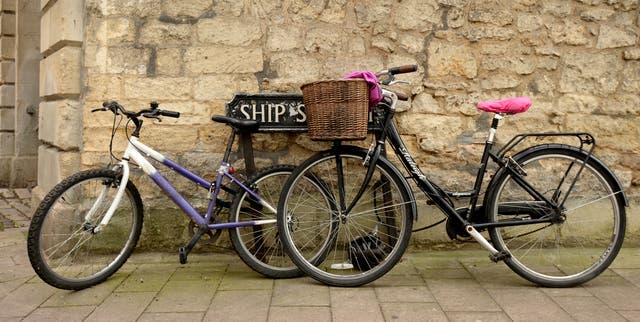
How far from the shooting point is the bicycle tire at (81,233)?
11.6ft

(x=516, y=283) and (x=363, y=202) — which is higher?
(x=363, y=202)

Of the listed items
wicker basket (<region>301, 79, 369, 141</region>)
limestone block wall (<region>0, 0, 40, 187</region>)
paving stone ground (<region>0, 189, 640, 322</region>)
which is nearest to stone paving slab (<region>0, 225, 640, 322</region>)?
paving stone ground (<region>0, 189, 640, 322</region>)

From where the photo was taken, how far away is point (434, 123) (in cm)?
440

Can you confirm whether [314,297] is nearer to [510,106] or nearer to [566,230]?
[510,106]

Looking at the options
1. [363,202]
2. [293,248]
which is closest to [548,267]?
[363,202]

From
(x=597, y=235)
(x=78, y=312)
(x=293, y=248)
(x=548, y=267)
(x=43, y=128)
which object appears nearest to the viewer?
(x=78, y=312)

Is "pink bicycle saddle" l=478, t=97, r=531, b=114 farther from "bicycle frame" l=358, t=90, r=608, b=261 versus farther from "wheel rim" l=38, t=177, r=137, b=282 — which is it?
"wheel rim" l=38, t=177, r=137, b=282

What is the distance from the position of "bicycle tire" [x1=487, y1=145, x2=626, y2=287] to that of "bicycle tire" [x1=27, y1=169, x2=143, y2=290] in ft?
7.78

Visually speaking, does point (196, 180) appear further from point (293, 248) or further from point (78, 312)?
point (78, 312)

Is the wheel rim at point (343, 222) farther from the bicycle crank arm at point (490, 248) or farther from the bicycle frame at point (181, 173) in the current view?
the bicycle crank arm at point (490, 248)

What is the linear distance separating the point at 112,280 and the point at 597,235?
3.42m

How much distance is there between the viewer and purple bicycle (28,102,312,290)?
3.69 meters

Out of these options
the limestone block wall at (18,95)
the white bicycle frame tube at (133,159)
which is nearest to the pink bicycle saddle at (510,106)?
the white bicycle frame tube at (133,159)

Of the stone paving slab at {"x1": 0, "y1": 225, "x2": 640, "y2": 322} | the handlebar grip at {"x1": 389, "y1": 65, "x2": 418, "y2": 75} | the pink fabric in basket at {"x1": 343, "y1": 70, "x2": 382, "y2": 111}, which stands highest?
the handlebar grip at {"x1": 389, "y1": 65, "x2": 418, "y2": 75}
